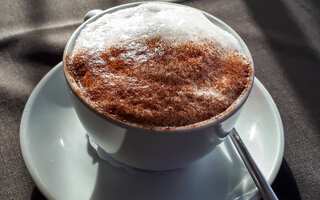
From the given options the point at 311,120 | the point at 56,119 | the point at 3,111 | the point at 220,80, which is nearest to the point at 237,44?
the point at 220,80

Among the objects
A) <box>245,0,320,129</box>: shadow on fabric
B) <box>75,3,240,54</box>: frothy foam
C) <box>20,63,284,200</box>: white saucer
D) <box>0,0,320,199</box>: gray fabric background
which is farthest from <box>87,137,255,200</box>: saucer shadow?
<box>245,0,320,129</box>: shadow on fabric

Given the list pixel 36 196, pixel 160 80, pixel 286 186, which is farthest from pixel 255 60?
pixel 36 196

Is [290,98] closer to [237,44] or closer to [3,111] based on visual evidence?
[237,44]

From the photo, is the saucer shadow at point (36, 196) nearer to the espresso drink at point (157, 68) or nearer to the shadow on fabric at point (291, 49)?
the espresso drink at point (157, 68)

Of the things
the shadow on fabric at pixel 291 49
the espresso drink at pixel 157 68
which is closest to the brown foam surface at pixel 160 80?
the espresso drink at pixel 157 68

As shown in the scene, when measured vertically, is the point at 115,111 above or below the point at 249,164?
above

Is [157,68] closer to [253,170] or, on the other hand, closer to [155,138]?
[155,138]

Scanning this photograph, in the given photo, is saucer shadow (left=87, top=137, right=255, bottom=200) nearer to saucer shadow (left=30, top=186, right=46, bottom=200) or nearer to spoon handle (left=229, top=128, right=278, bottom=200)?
spoon handle (left=229, top=128, right=278, bottom=200)
